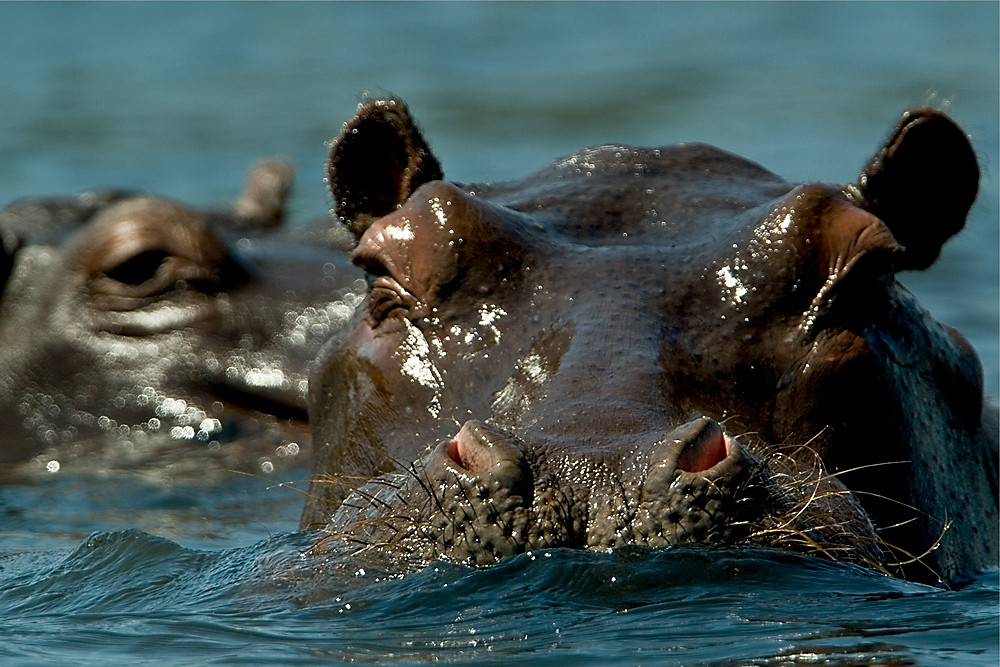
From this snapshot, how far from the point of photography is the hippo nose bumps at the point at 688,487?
4145 mm

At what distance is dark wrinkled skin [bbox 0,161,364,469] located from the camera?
392 inches

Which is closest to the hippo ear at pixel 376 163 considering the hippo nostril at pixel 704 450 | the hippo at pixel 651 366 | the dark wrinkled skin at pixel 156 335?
the hippo at pixel 651 366

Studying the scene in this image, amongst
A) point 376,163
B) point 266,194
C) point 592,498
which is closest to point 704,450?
point 592,498

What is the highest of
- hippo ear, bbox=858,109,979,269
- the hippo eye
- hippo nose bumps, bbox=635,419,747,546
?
the hippo eye

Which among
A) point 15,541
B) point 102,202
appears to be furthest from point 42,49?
point 15,541

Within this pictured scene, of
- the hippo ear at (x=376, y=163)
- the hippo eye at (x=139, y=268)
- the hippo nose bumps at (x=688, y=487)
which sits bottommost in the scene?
the hippo nose bumps at (x=688, y=487)

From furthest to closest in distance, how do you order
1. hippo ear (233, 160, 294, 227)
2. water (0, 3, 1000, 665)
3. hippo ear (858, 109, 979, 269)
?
hippo ear (233, 160, 294, 227) → hippo ear (858, 109, 979, 269) → water (0, 3, 1000, 665)

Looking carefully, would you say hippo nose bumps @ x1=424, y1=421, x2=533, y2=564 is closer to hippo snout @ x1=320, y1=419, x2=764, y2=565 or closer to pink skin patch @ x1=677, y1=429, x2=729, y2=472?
hippo snout @ x1=320, y1=419, x2=764, y2=565

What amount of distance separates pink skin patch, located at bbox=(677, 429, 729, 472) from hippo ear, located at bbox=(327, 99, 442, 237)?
2327 millimetres

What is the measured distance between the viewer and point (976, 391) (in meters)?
6.18

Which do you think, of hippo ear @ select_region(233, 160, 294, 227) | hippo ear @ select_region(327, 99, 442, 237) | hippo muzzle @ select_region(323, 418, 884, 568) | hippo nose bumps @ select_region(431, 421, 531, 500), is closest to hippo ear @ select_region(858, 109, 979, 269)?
hippo ear @ select_region(327, 99, 442, 237)

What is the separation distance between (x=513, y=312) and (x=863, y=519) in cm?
118

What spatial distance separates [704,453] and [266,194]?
962 centimetres

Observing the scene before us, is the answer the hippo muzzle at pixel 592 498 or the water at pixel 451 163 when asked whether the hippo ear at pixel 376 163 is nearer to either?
the water at pixel 451 163
